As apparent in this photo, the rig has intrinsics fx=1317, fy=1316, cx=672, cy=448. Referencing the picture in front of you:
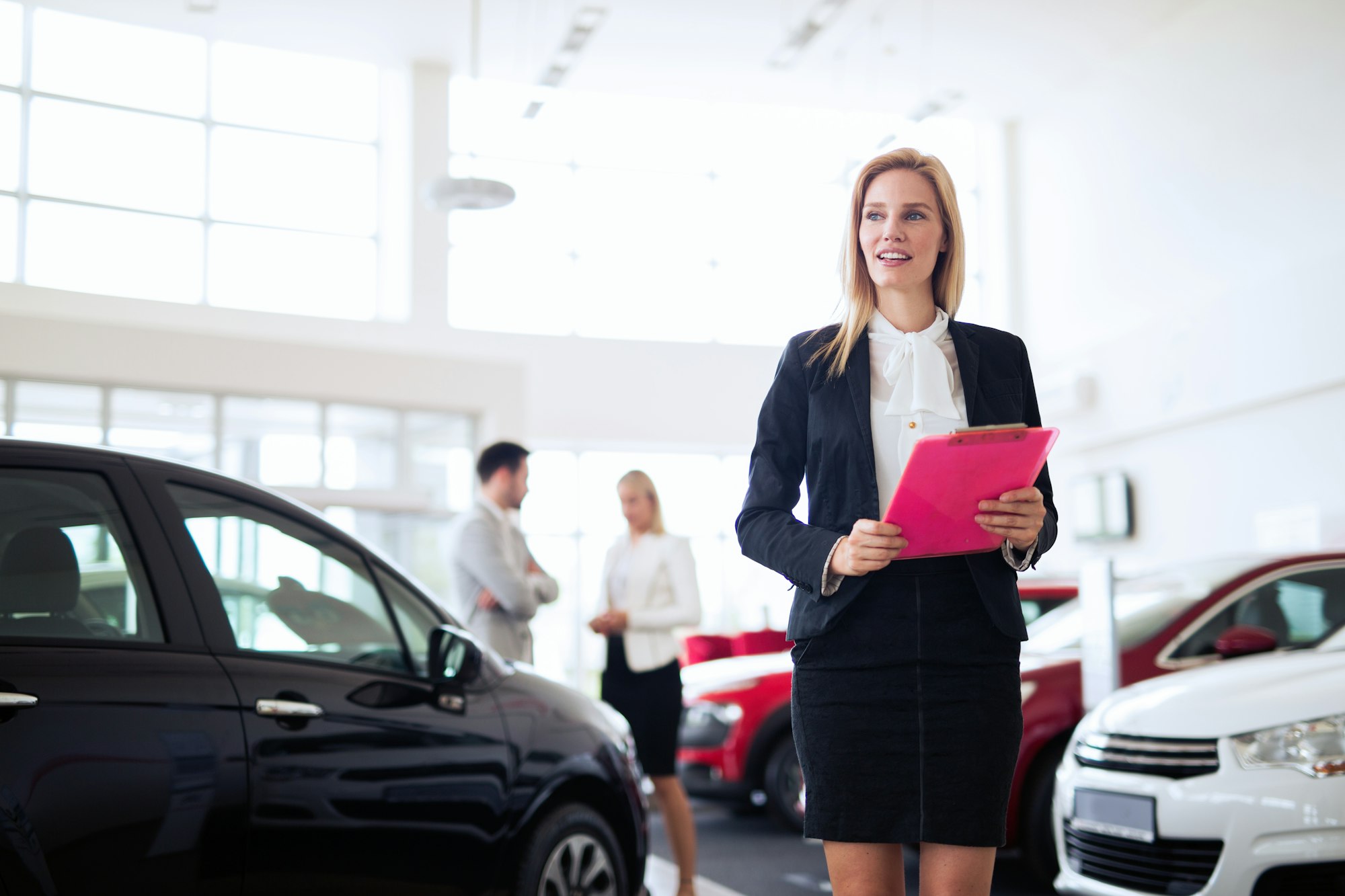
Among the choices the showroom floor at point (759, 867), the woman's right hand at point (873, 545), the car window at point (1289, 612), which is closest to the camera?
the woman's right hand at point (873, 545)

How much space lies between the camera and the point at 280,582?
311cm

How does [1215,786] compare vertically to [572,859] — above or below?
above

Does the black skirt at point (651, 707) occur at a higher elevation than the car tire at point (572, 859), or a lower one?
higher

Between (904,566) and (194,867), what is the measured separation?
4.80ft

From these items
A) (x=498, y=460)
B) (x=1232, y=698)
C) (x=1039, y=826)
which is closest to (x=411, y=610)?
(x=498, y=460)

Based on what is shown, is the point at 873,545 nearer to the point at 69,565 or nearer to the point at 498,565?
the point at 69,565

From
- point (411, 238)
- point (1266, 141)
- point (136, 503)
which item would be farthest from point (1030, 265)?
point (136, 503)

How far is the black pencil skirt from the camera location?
181 cm

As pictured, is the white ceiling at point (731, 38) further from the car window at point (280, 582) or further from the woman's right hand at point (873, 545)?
the woman's right hand at point (873, 545)

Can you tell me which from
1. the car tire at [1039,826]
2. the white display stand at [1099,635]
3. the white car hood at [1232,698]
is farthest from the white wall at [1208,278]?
the white car hood at [1232,698]

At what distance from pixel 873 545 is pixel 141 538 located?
62.3 inches

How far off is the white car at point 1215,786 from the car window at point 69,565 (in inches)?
111

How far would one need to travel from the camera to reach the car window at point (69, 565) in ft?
7.84

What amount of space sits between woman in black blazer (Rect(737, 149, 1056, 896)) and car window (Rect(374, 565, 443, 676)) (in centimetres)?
154
